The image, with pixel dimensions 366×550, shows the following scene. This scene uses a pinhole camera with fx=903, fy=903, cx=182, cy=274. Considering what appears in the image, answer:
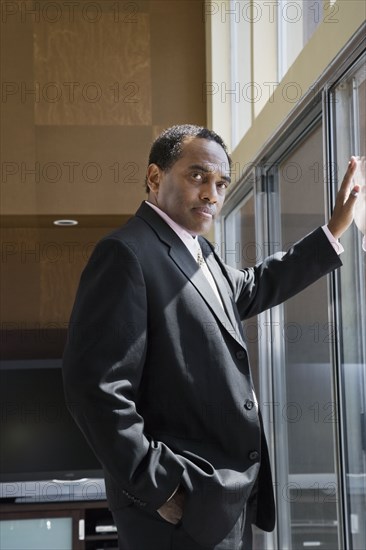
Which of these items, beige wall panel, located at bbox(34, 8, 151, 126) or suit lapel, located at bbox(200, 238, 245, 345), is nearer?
suit lapel, located at bbox(200, 238, 245, 345)

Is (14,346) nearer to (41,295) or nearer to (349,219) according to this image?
(41,295)

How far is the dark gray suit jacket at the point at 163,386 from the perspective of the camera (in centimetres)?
177

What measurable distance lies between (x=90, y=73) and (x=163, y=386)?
11.0 feet

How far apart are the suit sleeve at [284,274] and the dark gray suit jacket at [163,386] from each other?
0.31m

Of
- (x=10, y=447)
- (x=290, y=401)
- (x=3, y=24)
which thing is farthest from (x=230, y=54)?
(x=10, y=447)

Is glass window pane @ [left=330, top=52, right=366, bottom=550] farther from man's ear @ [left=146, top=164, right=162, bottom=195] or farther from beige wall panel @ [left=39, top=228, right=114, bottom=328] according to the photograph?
beige wall panel @ [left=39, top=228, right=114, bottom=328]

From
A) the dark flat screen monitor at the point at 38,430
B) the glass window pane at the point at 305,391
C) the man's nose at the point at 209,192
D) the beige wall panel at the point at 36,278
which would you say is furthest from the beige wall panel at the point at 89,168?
the man's nose at the point at 209,192

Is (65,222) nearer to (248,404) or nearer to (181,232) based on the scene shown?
(181,232)

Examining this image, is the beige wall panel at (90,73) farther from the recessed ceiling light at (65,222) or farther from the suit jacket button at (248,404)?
the suit jacket button at (248,404)

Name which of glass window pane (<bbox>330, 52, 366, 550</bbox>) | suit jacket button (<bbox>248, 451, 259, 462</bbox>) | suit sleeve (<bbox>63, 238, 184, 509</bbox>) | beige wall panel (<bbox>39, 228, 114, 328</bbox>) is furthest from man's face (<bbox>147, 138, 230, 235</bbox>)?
beige wall panel (<bbox>39, 228, 114, 328</bbox>)

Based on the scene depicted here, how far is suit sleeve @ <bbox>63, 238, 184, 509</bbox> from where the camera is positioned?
1.76m

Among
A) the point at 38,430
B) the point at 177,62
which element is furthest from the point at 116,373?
the point at 38,430

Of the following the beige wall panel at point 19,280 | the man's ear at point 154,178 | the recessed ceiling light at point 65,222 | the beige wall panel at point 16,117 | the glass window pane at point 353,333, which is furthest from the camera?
the beige wall panel at point 19,280

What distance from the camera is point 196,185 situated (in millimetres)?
2020
